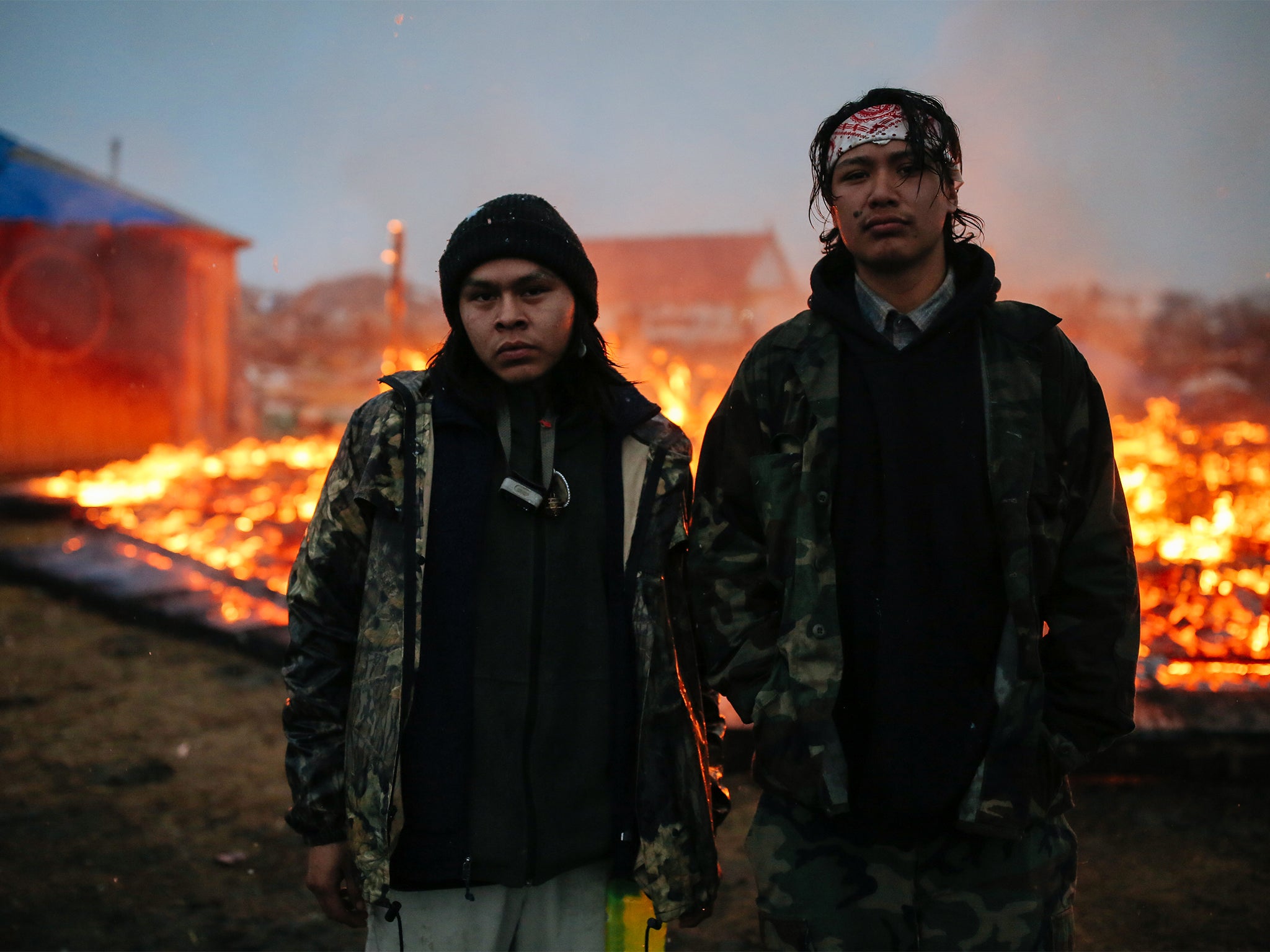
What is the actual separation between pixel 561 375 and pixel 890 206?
0.74 meters

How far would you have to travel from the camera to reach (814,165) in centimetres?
205

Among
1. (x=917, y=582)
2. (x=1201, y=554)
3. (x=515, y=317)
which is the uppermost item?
→ (x=515, y=317)

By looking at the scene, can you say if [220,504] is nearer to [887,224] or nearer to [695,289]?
[887,224]

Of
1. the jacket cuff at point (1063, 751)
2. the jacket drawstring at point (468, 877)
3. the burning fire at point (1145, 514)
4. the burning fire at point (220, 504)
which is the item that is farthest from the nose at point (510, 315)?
the burning fire at point (220, 504)

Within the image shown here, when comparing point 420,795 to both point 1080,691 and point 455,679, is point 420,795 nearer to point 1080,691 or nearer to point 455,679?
point 455,679

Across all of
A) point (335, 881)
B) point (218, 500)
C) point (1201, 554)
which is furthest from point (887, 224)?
point (218, 500)

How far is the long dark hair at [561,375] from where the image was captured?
194 centimetres

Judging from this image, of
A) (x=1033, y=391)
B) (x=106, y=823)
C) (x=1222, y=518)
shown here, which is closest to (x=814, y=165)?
(x=1033, y=391)

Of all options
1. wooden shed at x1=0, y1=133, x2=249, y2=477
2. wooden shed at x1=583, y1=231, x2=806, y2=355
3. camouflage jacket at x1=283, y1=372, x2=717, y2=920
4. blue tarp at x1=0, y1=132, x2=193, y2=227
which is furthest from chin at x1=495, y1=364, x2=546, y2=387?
wooden shed at x1=583, y1=231, x2=806, y2=355

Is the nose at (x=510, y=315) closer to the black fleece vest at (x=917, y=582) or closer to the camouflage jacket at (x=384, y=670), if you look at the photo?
the camouflage jacket at (x=384, y=670)

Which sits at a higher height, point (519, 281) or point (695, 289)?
point (695, 289)

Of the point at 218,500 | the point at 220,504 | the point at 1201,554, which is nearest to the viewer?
the point at 1201,554

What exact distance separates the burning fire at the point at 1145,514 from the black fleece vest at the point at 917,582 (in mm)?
Result: 575

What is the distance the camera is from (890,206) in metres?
1.84
